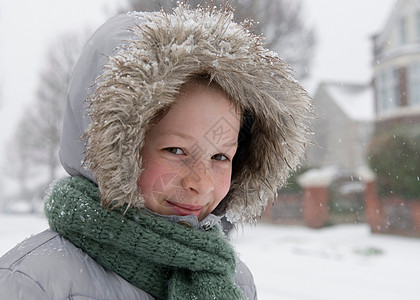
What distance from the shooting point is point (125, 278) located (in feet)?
4.07

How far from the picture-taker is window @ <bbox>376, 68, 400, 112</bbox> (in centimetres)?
2142

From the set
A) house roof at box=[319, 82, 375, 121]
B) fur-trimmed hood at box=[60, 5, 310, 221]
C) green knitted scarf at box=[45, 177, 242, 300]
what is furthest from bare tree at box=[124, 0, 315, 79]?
house roof at box=[319, 82, 375, 121]

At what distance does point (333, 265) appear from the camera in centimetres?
926

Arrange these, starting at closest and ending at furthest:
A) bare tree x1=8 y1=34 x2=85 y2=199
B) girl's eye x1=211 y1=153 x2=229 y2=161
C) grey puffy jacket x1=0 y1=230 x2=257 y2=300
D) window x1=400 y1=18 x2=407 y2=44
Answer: grey puffy jacket x1=0 y1=230 x2=257 y2=300 → girl's eye x1=211 y1=153 x2=229 y2=161 → bare tree x1=8 y1=34 x2=85 y2=199 → window x1=400 y1=18 x2=407 y2=44

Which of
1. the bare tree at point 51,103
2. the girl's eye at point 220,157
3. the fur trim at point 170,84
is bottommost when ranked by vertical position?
the girl's eye at point 220,157

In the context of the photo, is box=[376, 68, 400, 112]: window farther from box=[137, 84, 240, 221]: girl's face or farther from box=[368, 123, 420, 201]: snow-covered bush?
box=[137, 84, 240, 221]: girl's face

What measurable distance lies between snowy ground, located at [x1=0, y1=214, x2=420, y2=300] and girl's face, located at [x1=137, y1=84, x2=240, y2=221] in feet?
9.62

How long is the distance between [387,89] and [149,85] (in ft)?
74.6

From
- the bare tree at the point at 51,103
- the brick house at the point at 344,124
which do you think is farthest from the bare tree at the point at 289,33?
the brick house at the point at 344,124

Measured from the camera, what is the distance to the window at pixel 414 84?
66.8 ft

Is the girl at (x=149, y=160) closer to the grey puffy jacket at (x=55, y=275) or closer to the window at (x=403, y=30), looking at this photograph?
the grey puffy jacket at (x=55, y=275)

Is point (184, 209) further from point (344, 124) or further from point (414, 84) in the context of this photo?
point (344, 124)

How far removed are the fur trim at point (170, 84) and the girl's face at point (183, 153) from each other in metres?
0.05

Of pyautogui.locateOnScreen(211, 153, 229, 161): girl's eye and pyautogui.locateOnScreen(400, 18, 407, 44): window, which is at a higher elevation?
pyautogui.locateOnScreen(400, 18, 407, 44): window
